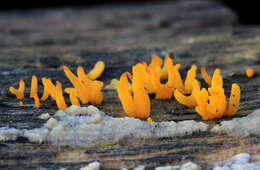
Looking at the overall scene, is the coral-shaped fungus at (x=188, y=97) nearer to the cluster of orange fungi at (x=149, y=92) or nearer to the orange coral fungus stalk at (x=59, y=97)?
the cluster of orange fungi at (x=149, y=92)

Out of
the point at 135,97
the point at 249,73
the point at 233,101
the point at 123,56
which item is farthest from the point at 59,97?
the point at 249,73

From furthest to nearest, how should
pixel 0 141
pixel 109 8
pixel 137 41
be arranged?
pixel 109 8 < pixel 137 41 < pixel 0 141

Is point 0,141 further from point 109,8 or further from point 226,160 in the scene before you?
point 109,8

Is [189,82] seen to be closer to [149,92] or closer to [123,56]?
[149,92]

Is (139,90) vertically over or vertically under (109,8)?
under

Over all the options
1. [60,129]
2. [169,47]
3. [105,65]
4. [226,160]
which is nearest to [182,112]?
[226,160]

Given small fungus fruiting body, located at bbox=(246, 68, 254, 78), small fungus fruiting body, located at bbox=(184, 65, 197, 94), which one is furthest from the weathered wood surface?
small fungus fruiting body, located at bbox=(184, 65, 197, 94)

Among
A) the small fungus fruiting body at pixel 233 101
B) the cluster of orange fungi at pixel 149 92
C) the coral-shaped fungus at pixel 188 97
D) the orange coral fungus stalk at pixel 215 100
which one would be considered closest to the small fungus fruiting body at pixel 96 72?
the cluster of orange fungi at pixel 149 92
